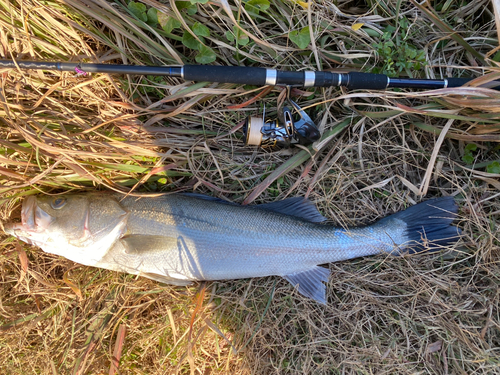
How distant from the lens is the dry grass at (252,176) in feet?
7.15

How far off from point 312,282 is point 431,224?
1.03 metres

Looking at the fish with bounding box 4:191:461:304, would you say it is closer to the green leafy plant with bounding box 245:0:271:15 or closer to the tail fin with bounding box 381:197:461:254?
the tail fin with bounding box 381:197:461:254

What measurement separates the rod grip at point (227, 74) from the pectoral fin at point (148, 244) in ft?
3.94

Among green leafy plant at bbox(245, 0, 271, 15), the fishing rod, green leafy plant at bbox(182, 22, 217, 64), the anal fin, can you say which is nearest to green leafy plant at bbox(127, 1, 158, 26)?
green leafy plant at bbox(182, 22, 217, 64)

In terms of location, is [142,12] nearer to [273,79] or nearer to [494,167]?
[273,79]

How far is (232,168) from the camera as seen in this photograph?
2.42 meters

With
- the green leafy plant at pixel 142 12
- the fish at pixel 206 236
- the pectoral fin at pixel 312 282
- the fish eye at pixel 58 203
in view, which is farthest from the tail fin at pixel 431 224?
the fish eye at pixel 58 203

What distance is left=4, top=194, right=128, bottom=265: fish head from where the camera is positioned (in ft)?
7.20

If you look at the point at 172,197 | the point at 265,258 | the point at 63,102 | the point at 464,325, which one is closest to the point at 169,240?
the point at 172,197

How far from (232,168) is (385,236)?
1.32 metres

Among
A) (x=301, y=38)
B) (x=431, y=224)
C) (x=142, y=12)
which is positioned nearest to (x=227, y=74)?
(x=301, y=38)

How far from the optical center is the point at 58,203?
7.33ft

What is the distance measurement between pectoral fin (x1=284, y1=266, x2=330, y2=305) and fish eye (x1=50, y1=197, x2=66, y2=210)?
1.81 meters

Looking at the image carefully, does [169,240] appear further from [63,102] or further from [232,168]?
[63,102]
